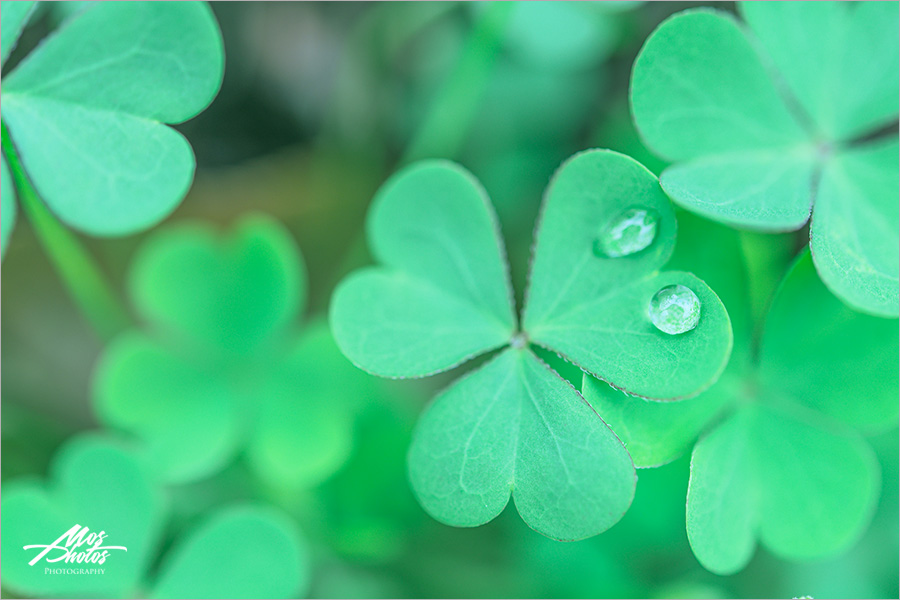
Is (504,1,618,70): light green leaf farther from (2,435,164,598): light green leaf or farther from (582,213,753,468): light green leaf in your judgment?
(2,435,164,598): light green leaf

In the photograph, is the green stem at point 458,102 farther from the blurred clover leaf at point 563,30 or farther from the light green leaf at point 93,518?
the light green leaf at point 93,518

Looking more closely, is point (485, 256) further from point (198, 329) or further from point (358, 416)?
point (198, 329)

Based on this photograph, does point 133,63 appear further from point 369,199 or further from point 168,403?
point 369,199

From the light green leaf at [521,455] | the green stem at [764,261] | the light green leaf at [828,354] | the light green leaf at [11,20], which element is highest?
the light green leaf at [11,20]

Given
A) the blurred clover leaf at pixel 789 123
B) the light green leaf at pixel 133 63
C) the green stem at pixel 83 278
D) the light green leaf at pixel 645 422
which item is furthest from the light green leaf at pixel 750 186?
the green stem at pixel 83 278

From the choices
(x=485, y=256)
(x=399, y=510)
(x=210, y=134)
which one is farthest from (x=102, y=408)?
(x=485, y=256)

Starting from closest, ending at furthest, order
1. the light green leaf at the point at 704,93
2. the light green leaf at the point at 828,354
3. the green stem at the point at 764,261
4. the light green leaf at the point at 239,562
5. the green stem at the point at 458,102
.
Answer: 1. the light green leaf at the point at 704,93
2. the light green leaf at the point at 828,354
3. the light green leaf at the point at 239,562
4. the green stem at the point at 764,261
5. the green stem at the point at 458,102

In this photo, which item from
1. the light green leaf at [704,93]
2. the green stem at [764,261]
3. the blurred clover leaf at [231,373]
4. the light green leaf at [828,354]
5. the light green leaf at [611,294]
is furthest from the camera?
the blurred clover leaf at [231,373]
